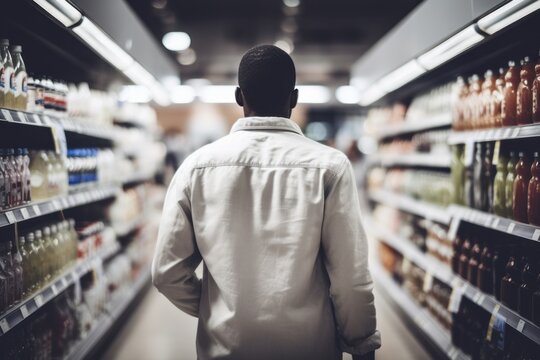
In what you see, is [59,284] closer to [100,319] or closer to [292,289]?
[100,319]

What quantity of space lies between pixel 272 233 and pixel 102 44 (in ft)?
7.46

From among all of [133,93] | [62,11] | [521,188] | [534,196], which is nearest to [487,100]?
[521,188]

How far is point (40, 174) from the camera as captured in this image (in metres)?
2.63

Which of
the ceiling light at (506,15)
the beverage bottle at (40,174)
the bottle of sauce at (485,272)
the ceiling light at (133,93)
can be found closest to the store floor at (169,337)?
the bottle of sauce at (485,272)

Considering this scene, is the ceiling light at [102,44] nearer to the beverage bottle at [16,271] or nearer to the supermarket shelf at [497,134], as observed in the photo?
the beverage bottle at [16,271]

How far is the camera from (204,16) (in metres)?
7.69

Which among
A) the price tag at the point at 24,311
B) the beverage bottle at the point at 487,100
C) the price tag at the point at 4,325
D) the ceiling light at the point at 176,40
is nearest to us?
the price tag at the point at 4,325

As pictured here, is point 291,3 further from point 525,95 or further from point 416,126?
point 525,95

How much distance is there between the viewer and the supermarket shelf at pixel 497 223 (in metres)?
2.19

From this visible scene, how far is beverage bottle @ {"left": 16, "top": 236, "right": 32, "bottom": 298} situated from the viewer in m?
2.38

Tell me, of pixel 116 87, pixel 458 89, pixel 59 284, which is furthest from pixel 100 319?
pixel 458 89

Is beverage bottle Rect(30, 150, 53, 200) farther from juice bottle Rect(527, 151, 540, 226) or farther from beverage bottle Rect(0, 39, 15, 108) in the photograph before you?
juice bottle Rect(527, 151, 540, 226)

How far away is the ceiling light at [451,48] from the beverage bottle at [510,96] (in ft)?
0.87

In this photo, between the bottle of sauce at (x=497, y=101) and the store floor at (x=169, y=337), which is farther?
the store floor at (x=169, y=337)
